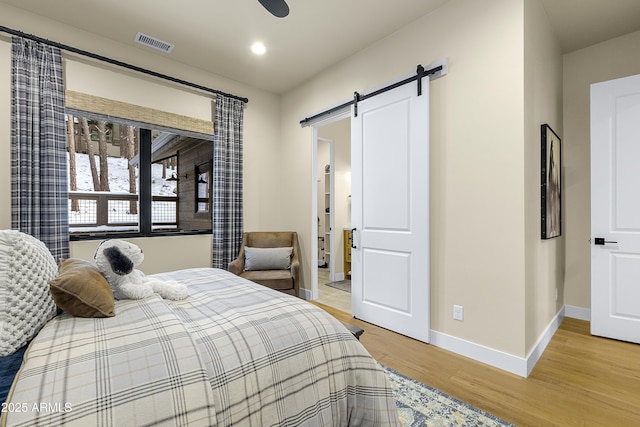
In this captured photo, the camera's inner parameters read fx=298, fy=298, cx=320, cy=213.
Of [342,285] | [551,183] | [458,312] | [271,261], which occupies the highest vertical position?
[551,183]

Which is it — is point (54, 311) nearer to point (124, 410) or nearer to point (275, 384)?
point (124, 410)

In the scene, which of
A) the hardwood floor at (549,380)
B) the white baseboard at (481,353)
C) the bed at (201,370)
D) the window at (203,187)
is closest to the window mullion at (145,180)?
the window at (203,187)

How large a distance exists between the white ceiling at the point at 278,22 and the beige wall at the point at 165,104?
124 mm

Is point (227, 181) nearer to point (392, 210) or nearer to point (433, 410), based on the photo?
point (392, 210)

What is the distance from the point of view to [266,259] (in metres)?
3.71

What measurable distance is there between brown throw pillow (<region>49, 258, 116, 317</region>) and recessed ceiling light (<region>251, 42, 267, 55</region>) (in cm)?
276

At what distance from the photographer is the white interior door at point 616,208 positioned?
8.55 feet

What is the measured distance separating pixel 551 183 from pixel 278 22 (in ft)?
9.54

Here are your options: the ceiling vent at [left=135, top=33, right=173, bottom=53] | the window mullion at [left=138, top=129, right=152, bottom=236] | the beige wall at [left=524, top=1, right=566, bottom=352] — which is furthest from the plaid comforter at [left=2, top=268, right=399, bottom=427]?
the ceiling vent at [left=135, top=33, right=173, bottom=53]

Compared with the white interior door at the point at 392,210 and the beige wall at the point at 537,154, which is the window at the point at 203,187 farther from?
the beige wall at the point at 537,154

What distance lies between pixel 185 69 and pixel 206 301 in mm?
3104

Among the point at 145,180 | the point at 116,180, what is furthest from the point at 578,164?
the point at 116,180

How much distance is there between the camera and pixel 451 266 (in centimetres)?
248

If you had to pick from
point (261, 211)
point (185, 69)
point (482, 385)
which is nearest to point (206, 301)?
point (482, 385)
